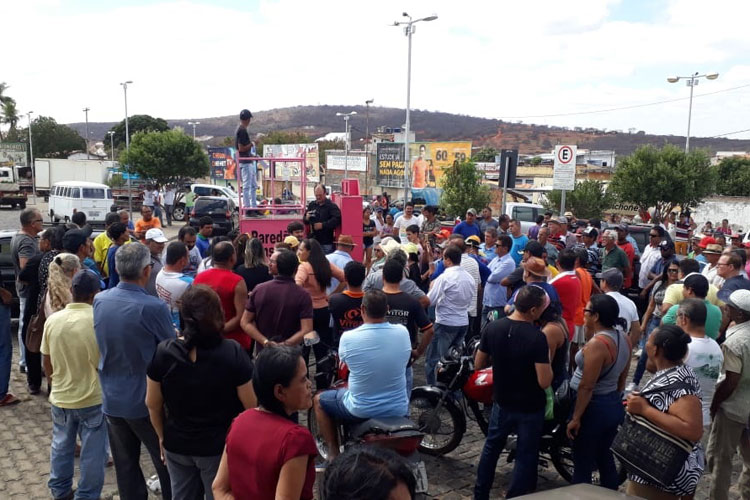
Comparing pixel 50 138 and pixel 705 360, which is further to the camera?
pixel 50 138

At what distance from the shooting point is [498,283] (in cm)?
786

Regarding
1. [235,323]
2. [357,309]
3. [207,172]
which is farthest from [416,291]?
[207,172]

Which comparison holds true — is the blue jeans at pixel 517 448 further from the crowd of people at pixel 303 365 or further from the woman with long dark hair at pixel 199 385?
the woman with long dark hair at pixel 199 385

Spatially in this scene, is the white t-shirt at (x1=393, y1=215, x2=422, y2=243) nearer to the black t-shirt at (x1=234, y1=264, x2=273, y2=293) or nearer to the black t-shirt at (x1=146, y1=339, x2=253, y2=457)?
the black t-shirt at (x1=234, y1=264, x2=273, y2=293)

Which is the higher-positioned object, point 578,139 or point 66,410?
point 578,139

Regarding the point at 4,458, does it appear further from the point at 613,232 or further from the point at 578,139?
the point at 578,139

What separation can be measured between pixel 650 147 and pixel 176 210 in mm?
23974

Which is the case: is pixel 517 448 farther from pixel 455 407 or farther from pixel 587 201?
pixel 587 201

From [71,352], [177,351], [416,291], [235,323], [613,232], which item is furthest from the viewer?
[613,232]

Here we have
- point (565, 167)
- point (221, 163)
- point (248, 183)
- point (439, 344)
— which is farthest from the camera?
point (221, 163)

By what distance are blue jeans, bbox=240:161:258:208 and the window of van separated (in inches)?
815

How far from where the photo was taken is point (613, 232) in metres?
9.68

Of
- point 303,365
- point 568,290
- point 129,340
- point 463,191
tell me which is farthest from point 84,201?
point 303,365

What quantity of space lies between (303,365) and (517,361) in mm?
2038
